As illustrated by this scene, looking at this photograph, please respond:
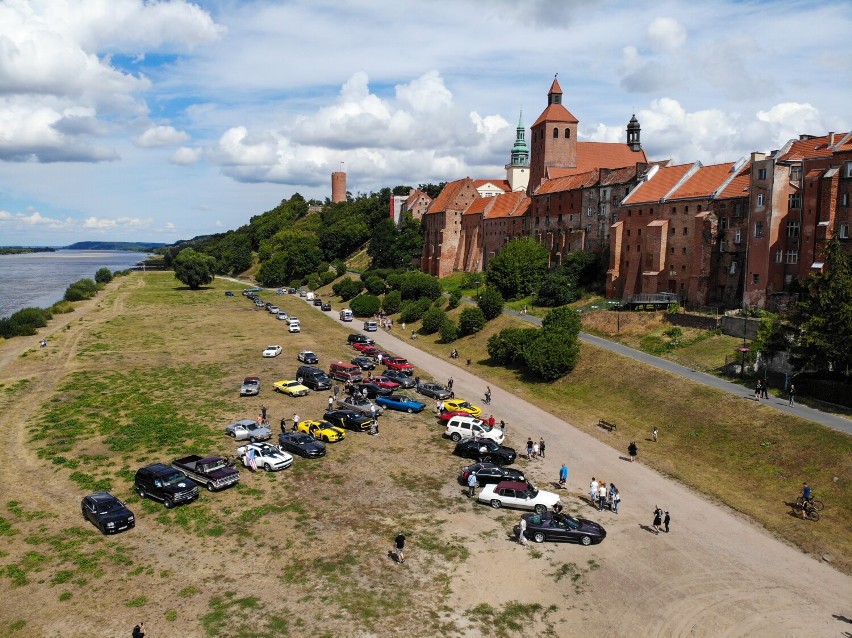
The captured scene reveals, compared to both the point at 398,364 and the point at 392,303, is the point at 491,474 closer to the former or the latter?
the point at 398,364

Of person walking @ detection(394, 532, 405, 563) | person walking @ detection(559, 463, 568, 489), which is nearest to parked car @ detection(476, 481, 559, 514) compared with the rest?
person walking @ detection(559, 463, 568, 489)

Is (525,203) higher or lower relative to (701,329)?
higher

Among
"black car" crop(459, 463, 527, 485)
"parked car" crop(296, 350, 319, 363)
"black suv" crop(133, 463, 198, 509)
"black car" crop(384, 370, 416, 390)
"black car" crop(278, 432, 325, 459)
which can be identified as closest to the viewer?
"black suv" crop(133, 463, 198, 509)

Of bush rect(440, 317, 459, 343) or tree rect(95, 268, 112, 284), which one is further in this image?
tree rect(95, 268, 112, 284)

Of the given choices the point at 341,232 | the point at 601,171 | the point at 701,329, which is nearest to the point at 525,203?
the point at 601,171

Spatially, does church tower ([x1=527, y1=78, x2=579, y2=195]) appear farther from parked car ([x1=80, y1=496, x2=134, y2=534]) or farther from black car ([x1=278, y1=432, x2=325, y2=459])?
parked car ([x1=80, y1=496, x2=134, y2=534])

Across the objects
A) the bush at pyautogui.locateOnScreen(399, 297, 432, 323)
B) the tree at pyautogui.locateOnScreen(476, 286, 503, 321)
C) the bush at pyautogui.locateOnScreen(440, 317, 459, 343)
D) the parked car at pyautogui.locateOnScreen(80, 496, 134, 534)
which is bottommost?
the parked car at pyautogui.locateOnScreen(80, 496, 134, 534)

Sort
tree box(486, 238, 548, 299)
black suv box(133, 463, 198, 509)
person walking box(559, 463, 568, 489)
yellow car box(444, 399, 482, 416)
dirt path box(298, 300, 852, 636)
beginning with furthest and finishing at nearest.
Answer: tree box(486, 238, 548, 299), yellow car box(444, 399, 482, 416), person walking box(559, 463, 568, 489), black suv box(133, 463, 198, 509), dirt path box(298, 300, 852, 636)

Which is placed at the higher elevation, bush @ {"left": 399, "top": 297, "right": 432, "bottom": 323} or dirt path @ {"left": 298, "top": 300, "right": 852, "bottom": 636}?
bush @ {"left": 399, "top": 297, "right": 432, "bottom": 323}

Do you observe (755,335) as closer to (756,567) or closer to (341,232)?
(756,567)
